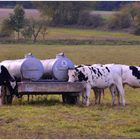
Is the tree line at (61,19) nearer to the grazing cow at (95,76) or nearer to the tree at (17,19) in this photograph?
the tree at (17,19)

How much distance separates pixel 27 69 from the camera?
18.3 metres

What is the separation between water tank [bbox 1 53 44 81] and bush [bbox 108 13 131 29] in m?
75.9

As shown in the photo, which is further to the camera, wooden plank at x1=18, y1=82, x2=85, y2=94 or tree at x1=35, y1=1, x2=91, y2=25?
tree at x1=35, y1=1, x2=91, y2=25

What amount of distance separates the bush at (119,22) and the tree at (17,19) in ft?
49.1

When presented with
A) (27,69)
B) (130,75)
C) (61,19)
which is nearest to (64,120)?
(27,69)

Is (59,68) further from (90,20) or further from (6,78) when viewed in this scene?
(90,20)

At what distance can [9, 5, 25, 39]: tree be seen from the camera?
287 feet

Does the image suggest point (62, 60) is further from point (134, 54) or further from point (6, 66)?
point (134, 54)

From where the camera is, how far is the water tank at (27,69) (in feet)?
59.8

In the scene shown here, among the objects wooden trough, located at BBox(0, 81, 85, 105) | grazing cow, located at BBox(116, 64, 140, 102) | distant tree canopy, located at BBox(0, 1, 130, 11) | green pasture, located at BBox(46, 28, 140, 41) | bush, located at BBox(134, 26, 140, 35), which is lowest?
green pasture, located at BBox(46, 28, 140, 41)

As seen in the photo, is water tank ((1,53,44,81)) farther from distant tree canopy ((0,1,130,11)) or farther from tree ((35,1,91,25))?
distant tree canopy ((0,1,130,11))

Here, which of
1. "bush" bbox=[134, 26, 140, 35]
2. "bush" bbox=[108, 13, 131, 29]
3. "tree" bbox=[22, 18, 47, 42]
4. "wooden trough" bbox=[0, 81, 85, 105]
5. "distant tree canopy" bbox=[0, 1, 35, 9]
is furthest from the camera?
"bush" bbox=[108, 13, 131, 29]

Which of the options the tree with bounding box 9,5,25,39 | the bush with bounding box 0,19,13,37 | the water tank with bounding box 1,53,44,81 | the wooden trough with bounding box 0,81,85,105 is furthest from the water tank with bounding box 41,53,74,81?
the tree with bounding box 9,5,25,39

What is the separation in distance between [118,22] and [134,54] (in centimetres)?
4635
